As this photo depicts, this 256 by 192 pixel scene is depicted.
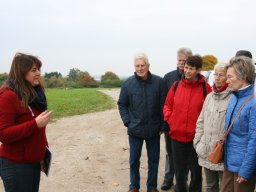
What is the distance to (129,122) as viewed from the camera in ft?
16.4

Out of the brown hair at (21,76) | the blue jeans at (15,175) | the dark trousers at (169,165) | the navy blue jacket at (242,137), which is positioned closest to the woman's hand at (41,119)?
the brown hair at (21,76)

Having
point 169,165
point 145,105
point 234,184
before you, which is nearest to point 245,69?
point 234,184

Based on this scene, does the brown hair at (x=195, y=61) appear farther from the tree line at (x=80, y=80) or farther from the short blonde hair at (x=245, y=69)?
the tree line at (x=80, y=80)

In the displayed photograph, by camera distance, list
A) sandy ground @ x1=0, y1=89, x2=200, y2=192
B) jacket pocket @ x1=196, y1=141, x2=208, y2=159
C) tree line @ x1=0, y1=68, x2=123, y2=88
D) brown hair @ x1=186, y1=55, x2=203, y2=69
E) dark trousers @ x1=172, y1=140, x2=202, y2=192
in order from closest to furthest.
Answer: jacket pocket @ x1=196, y1=141, x2=208, y2=159 → brown hair @ x1=186, y1=55, x2=203, y2=69 → dark trousers @ x1=172, y1=140, x2=202, y2=192 → sandy ground @ x1=0, y1=89, x2=200, y2=192 → tree line @ x1=0, y1=68, x2=123, y2=88

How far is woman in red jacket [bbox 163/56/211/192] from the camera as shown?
14.1 ft

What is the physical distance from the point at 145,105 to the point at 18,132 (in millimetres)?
2310

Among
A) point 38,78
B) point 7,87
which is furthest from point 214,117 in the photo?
point 7,87

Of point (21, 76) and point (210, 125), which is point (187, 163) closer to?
point (210, 125)

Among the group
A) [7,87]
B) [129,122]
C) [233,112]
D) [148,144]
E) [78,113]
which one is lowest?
[78,113]

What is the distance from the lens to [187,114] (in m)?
4.31

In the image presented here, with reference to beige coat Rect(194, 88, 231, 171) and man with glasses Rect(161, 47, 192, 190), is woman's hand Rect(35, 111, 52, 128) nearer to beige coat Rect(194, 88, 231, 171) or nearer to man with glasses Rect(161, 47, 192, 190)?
beige coat Rect(194, 88, 231, 171)

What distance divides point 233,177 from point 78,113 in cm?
1243

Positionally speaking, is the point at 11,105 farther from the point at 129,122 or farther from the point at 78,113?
the point at 78,113

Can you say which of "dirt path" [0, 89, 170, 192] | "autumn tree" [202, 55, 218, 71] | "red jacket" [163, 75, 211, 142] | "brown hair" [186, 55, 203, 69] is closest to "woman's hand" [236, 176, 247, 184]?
"red jacket" [163, 75, 211, 142]
